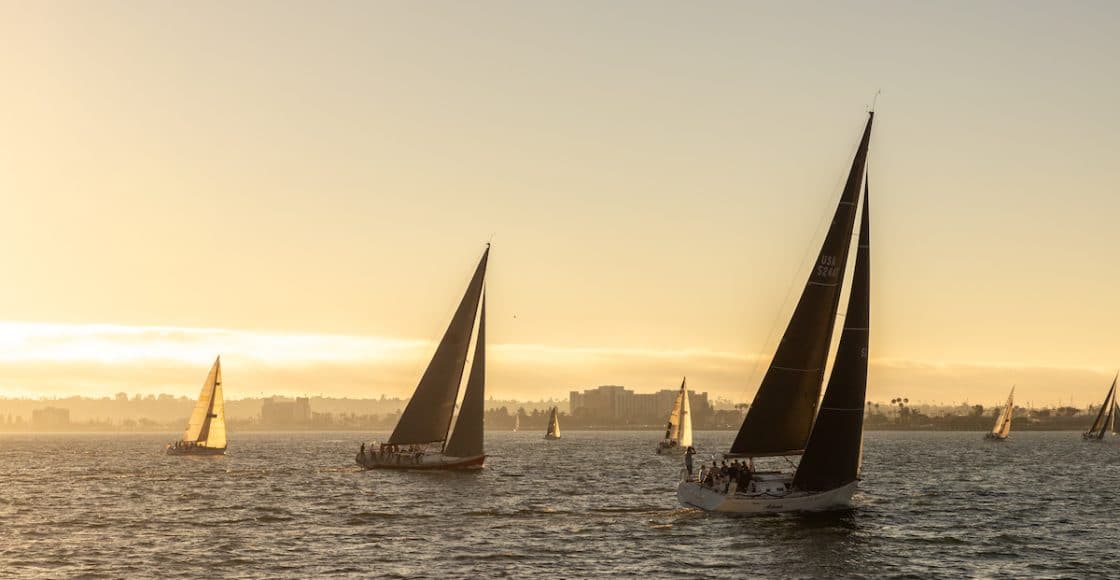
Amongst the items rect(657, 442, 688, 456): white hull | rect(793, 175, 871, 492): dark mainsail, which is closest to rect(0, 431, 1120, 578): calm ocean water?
rect(793, 175, 871, 492): dark mainsail

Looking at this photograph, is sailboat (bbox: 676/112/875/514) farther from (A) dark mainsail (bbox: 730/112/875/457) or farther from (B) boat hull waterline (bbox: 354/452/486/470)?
(B) boat hull waterline (bbox: 354/452/486/470)

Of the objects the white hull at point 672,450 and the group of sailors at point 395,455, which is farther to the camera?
the white hull at point 672,450

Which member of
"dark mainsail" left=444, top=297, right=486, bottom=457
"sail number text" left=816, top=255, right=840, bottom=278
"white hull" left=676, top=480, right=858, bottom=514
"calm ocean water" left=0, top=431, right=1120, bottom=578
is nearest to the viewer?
"calm ocean water" left=0, top=431, right=1120, bottom=578

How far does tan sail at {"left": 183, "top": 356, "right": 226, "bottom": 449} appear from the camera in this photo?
130 m

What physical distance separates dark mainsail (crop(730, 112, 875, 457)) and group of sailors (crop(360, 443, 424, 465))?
3819cm

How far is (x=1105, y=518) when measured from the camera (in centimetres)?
6444

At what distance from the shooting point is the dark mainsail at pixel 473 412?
8538 cm

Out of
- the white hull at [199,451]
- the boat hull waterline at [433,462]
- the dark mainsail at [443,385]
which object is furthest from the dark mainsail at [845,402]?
the white hull at [199,451]

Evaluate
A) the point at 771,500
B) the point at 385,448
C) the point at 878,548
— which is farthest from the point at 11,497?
the point at 878,548

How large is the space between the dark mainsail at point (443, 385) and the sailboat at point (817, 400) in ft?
120

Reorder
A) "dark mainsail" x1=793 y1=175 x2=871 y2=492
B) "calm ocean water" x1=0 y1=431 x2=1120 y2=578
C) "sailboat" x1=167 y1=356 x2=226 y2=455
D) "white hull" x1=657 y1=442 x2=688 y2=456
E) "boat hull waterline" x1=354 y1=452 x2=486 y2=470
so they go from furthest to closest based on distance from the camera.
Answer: "white hull" x1=657 y1=442 x2=688 y2=456, "sailboat" x1=167 y1=356 x2=226 y2=455, "boat hull waterline" x1=354 y1=452 x2=486 y2=470, "dark mainsail" x1=793 y1=175 x2=871 y2=492, "calm ocean water" x1=0 y1=431 x2=1120 y2=578

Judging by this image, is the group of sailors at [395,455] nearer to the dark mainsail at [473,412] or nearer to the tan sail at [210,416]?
the dark mainsail at [473,412]

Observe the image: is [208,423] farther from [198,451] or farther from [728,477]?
[728,477]

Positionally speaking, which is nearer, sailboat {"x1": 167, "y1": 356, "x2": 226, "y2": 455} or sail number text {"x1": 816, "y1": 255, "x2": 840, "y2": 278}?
sail number text {"x1": 816, "y1": 255, "x2": 840, "y2": 278}
